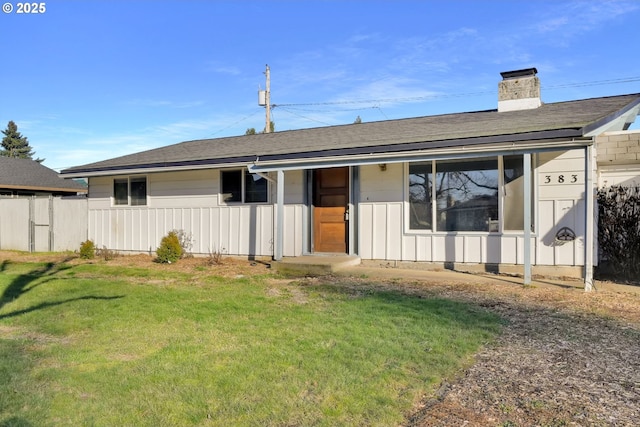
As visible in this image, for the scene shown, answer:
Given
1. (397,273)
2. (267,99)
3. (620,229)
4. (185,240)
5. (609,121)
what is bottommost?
(397,273)

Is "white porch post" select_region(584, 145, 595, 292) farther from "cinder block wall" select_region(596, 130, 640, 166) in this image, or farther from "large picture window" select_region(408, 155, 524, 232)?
"cinder block wall" select_region(596, 130, 640, 166)

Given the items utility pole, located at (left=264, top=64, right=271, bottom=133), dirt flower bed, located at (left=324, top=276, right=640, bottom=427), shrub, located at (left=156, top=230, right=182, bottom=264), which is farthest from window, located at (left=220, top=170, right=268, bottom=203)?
utility pole, located at (left=264, top=64, right=271, bottom=133)

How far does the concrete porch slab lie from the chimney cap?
5.54 m

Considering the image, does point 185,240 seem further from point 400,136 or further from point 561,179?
point 561,179

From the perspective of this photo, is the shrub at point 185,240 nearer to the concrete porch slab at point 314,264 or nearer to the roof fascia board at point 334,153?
the roof fascia board at point 334,153

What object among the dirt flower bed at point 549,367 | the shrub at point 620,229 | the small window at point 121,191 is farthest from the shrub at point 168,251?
the shrub at point 620,229

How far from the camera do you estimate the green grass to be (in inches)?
126

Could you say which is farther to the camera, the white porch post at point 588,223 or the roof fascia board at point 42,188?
the roof fascia board at point 42,188

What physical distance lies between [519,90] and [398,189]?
390 centimetres

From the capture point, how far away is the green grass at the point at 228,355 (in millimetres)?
3213

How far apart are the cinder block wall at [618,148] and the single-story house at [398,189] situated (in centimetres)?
30

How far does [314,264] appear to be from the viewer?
9.49 m

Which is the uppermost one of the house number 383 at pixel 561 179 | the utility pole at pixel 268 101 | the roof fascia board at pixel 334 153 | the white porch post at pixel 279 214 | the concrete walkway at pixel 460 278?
the utility pole at pixel 268 101

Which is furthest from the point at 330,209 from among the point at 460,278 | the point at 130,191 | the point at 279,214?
the point at 130,191
